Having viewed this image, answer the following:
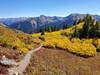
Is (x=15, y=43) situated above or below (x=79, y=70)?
above

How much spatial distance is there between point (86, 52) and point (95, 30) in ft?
109

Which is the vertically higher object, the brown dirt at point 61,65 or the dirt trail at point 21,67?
A: the dirt trail at point 21,67

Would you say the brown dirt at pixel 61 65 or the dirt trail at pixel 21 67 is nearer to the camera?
the dirt trail at pixel 21 67

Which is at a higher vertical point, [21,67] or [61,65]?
[21,67]

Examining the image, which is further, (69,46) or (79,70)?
(69,46)

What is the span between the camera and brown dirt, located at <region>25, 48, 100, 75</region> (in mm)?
41119

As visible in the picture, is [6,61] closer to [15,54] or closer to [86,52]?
[15,54]

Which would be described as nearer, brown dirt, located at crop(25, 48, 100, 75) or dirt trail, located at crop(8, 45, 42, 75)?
dirt trail, located at crop(8, 45, 42, 75)

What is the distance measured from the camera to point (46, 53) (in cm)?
5372

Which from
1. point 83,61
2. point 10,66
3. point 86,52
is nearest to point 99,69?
point 83,61

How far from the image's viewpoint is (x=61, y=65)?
4775 centimetres

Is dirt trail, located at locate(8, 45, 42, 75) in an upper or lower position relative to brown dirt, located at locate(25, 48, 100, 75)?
upper

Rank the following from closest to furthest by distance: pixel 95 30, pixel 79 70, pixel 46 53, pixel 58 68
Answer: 1. pixel 58 68
2. pixel 79 70
3. pixel 46 53
4. pixel 95 30

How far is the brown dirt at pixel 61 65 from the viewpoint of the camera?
135 ft
